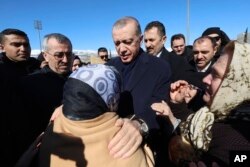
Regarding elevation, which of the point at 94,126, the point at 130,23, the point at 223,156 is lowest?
the point at 223,156

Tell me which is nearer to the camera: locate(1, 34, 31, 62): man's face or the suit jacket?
the suit jacket

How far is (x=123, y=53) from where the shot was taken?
280 cm

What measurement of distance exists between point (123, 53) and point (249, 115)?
1272 mm

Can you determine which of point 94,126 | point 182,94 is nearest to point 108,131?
point 94,126

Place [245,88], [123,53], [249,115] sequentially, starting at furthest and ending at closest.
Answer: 1. [123,53]
2. [249,115]
3. [245,88]

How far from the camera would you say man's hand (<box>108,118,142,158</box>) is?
5.47 feet

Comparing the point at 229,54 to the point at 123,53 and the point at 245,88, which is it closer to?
the point at 245,88

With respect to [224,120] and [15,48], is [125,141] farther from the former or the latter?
[15,48]

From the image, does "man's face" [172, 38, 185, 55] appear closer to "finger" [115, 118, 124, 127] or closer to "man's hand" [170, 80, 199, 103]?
"man's hand" [170, 80, 199, 103]

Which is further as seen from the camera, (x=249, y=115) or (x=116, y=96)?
(x=249, y=115)

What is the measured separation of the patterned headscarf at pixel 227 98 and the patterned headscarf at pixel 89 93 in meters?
0.68

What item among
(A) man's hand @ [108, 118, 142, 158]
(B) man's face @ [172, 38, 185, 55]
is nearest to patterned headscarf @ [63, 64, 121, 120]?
(A) man's hand @ [108, 118, 142, 158]

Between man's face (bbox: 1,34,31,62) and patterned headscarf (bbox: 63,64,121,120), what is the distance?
12.3 ft

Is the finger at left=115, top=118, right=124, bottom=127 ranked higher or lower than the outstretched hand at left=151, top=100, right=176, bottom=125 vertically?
higher
